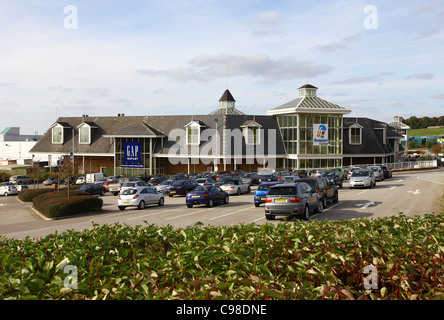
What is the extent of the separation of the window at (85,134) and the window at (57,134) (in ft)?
13.5

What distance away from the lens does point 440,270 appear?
16.7ft

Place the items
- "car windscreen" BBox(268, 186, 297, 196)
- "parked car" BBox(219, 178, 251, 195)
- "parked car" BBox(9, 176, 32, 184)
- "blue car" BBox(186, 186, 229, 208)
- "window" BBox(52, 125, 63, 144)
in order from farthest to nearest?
1. "window" BBox(52, 125, 63, 144)
2. "parked car" BBox(9, 176, 32, 184)
3. "parked car" BBox(219, 178, 251, 195)
4. "blue car" BBox(186, 186, 229, 208)
5. "car windscreen" BBox(268, 186, 297, 196)

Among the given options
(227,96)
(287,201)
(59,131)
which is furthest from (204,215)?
(227,96)

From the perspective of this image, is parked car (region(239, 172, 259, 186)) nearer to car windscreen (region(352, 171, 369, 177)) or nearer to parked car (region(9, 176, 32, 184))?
car windscreen (region(352, 171, 369, 177))

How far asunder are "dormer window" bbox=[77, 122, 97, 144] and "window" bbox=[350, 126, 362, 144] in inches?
1738

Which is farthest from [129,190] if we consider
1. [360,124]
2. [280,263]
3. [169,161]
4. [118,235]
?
[360,124]

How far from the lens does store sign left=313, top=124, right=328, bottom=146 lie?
62875mm

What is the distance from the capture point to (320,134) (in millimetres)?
63094

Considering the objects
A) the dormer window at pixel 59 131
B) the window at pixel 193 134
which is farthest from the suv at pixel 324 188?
the dormer window at pixel 59 131

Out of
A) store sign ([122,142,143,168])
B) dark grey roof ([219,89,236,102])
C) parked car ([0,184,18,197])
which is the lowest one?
parked car ([0,184,18,197])

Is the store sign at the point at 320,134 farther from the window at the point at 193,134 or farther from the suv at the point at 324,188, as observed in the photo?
the suv at the point at 324,188

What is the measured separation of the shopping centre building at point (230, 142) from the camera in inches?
2458

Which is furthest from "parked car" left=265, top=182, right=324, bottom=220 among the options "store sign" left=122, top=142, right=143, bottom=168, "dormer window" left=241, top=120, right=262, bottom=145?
"store sign" left=122, top=142, right=143, bottom=168
